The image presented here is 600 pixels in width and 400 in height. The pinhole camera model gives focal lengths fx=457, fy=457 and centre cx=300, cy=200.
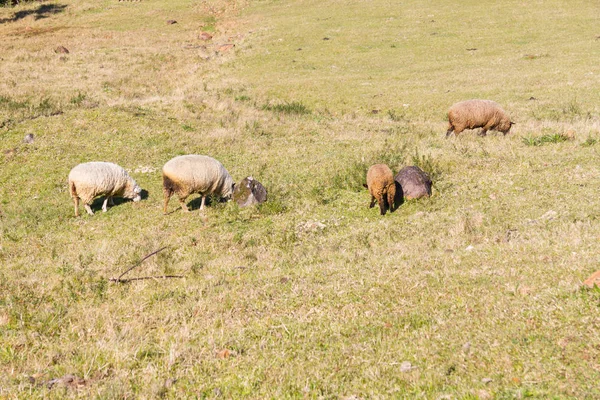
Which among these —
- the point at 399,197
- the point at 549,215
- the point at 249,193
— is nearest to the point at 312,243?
the point at 399,197

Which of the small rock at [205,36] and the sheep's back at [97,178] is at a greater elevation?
the small rock at [205,36]

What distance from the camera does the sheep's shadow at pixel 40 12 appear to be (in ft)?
192

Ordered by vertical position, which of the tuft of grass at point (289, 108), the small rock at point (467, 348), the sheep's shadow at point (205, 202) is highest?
the small rock at point (467, 348)

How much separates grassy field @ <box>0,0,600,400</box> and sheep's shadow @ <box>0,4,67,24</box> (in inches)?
1159

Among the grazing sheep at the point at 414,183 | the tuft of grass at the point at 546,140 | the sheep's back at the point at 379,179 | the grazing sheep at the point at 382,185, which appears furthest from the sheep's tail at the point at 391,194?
the tuft of grass at the point at 546,140

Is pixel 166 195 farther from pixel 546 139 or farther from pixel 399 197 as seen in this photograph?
pixel 546 139

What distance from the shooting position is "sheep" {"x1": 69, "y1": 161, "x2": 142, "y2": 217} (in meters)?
14.9

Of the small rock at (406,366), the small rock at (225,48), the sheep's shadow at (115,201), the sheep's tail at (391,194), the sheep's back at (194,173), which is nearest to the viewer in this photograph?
the small rock at (406,366)

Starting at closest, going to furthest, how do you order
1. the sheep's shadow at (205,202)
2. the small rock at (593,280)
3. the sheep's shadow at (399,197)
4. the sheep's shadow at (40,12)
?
1. the small rock at (593,280)
2. the sheep's shadow at (399,197)
3. the sheep's shadow at (205,202)
4. the sheep's shadow at (40,12)

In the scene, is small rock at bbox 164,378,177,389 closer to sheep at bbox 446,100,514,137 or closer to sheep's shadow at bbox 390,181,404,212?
sheep's shadow at bbox 390,181,404,212

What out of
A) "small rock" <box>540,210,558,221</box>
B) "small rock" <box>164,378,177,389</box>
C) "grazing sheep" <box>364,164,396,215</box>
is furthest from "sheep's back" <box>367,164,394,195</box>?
"small rock" <box>164,378,177,389</box>

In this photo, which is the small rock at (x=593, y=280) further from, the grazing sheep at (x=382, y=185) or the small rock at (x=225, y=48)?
the small rock at (x=225, y=48)

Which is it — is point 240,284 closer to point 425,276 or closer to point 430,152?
point 425,276

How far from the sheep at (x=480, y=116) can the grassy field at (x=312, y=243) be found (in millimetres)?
1020
